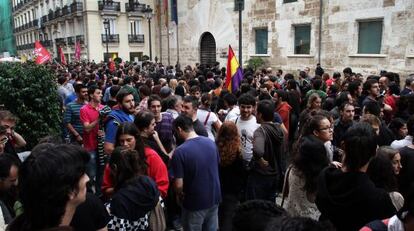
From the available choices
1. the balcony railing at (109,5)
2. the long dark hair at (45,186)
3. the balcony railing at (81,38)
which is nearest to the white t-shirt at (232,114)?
the long dark hair at (45,186)

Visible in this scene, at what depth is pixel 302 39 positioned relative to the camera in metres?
18.3

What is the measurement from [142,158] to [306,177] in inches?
55.5

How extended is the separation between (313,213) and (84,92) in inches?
168

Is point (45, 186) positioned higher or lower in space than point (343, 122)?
higher

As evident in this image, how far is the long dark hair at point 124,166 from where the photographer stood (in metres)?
2.76

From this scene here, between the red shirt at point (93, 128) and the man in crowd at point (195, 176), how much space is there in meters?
2.26

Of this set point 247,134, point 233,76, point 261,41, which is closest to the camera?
point 247,134

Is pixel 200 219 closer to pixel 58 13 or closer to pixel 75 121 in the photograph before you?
pixel 75 121

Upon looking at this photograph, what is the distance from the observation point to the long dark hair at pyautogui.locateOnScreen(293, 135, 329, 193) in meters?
3.01

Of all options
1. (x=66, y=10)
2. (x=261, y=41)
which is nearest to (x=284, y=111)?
(x=261, y=41)

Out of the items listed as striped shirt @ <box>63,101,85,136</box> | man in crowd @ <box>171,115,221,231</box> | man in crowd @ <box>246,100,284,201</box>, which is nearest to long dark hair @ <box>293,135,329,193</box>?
man in crowd @ <box>171,115,221,231</box>

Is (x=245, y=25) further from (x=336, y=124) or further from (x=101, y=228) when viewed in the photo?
(x=101, y=228)

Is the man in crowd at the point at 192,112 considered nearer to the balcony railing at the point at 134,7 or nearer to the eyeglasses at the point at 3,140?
the eyeglasses at the point at 3,140

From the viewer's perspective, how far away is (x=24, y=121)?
5879 millimetres
